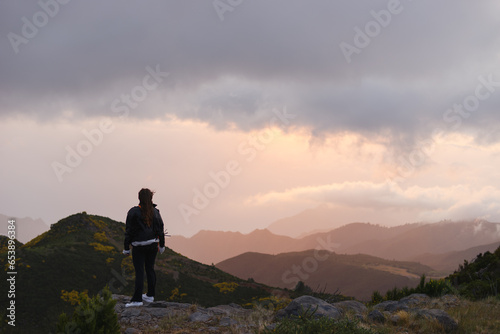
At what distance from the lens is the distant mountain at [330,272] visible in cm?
9988

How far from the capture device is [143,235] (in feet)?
32.7

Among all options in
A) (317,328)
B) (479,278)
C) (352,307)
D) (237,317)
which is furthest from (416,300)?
(479,278)

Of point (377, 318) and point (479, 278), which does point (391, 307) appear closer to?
point (377, 318)

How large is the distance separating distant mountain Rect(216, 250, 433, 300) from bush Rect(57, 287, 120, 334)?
256ft

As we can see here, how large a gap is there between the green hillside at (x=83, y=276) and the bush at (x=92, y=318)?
492 inches

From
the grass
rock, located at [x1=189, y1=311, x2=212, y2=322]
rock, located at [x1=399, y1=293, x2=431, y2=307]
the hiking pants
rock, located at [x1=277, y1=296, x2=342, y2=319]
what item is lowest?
rock, located at [x1=399, y1=293, x2=431, y2=307]

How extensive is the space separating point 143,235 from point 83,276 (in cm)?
1510

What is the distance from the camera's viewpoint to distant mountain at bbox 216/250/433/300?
99875 millimetres

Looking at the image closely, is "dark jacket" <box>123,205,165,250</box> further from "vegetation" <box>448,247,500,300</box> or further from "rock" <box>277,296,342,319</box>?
"vegetation" <box>448,247,500,300</box>

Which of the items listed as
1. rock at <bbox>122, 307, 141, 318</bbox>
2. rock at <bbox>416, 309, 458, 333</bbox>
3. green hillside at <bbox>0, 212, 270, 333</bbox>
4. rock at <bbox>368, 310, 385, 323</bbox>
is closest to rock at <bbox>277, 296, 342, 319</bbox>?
rock at <bbox>368, 310, 385, 323</bbox>

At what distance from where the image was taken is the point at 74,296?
1958 centimetres

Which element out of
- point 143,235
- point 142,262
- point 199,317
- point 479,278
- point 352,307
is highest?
point 143,235

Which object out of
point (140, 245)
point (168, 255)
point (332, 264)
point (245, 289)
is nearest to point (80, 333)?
point (140, 245)

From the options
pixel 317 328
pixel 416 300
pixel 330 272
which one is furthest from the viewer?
pixel 330 272
